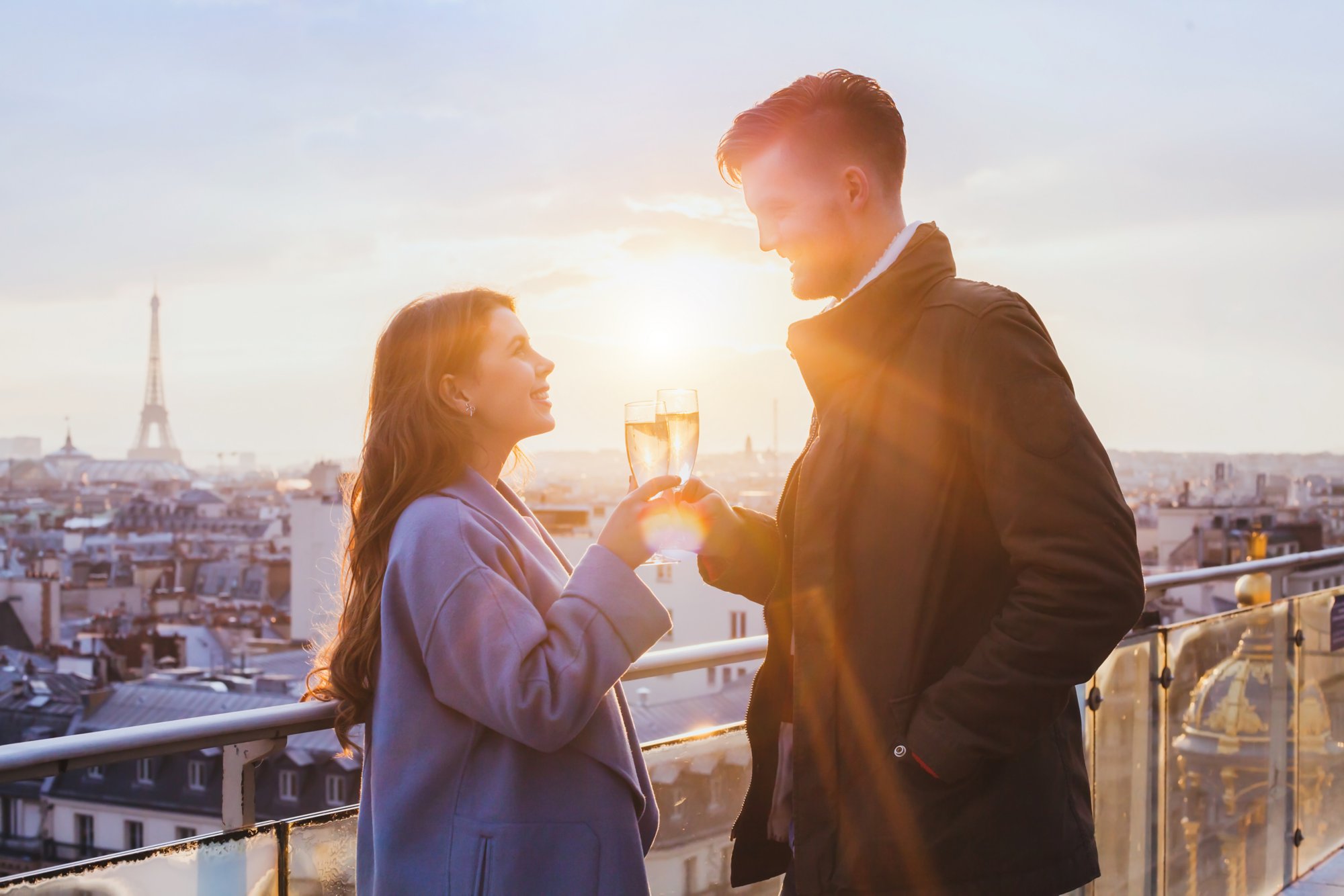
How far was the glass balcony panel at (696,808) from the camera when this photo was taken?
2.11 m

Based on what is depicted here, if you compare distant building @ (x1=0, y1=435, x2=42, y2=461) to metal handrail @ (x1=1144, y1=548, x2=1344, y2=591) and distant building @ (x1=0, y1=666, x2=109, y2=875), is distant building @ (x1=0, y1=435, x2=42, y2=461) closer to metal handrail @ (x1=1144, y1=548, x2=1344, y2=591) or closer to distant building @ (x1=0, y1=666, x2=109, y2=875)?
distant building @ (x1=0, y1=666, x2=109, y2=875)

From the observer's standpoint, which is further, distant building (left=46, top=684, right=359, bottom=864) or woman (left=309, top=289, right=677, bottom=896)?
distant building (left=46, top=684, right=359, bottom=864)

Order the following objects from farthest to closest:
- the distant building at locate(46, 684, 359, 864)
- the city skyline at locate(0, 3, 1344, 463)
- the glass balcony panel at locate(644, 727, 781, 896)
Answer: the distant building at locate(46, 684, 359, 864)
the city skyline at locate(0, 3, 1344, 463)
the glass balcony panel at locate(644, 727, 781, 896)

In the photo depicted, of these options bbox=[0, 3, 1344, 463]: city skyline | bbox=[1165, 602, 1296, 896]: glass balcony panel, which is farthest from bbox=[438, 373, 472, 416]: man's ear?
bbox=[1165, 602, 1296, 896]: glass balcony panel

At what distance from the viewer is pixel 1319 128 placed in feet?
21.3

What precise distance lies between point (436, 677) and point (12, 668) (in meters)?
47.5

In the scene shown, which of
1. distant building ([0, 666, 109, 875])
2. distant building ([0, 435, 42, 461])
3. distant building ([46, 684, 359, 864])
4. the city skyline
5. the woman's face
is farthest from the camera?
distant building ([0, 435, 42, 461])

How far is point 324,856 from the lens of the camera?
5.59ft

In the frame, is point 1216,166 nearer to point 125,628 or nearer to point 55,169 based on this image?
point 125,628

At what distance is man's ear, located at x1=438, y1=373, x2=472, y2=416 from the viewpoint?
162cm

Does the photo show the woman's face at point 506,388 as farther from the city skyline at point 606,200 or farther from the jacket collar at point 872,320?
the jacket collar at point 872,320

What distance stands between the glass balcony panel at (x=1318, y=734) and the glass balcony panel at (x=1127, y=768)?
118 cm

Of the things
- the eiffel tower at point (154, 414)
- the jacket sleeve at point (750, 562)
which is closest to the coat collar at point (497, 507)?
the jacket sleeve at point (750, 562)

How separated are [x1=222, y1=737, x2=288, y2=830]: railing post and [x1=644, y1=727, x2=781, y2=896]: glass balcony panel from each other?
0.67 meters
